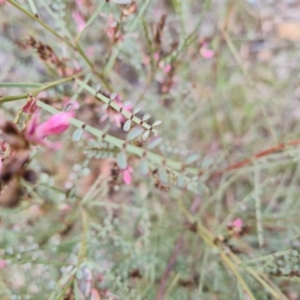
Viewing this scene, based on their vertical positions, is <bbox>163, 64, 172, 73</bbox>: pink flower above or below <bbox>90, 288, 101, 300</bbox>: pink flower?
above

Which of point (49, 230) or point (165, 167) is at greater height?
point (165, 167)

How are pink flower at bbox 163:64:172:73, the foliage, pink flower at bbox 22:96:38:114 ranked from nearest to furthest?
pink flower at bbox 22:96:38:114
the foliage
pink flower at bbox 163:64:172:73

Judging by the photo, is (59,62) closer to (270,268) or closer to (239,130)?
(270,268)

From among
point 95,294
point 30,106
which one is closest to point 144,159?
point 30,106

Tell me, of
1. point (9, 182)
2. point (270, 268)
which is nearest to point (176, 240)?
point (270, 268)

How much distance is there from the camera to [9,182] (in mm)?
472

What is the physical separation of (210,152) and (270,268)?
68cm

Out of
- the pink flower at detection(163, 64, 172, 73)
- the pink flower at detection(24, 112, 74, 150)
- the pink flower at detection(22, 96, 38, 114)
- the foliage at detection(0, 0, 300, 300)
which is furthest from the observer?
the pink flower at detection(163, 64, 172, 73)

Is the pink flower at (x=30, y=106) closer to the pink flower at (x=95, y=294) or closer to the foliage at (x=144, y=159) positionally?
the foliage at (x=144, y=159)

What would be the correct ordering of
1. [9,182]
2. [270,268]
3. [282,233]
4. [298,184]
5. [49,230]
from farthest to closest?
1. [298,184]
2. [282,233]
3. [49,230]
4. [270,268]
5. [9,182]

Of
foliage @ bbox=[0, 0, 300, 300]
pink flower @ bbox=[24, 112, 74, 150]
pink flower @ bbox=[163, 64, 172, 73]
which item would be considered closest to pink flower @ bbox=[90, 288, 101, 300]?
foliage @ bbox=[0, 0, 300, 300]

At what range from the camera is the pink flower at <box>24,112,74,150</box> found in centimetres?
48

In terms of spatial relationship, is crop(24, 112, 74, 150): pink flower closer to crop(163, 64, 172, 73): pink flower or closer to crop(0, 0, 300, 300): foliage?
crop(0, 0, 300, 300): foliage

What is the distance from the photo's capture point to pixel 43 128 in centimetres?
50
